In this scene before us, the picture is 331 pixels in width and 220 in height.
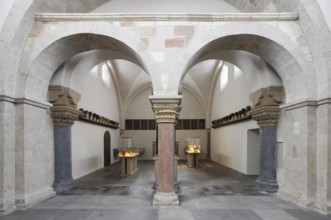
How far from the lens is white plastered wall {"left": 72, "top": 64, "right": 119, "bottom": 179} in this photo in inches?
336

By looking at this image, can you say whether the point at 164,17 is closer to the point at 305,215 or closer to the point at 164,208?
the point at 164,208

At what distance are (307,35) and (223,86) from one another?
8.19 meters

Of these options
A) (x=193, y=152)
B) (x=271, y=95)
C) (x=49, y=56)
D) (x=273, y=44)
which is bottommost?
(x=193, y=152)

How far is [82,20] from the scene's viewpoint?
4895mm

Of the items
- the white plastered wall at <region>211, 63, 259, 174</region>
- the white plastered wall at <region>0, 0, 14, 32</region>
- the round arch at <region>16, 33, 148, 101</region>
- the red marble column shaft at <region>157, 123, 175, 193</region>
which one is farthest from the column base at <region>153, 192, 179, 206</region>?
the white plastered wall at <region>211, 63, 259, 174</region>

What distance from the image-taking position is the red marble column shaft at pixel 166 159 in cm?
489

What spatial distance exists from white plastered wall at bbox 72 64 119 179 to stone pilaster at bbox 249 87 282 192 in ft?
18.8

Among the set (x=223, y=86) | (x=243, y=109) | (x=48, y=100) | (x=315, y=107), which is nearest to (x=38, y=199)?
(x=48, y=100)

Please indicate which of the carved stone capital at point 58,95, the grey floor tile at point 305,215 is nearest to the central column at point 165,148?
the grey floor tile at point 305,215

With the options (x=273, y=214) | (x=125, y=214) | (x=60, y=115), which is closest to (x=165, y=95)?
→ (x=125, y=214)

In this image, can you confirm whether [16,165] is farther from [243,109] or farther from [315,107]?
[243,109]

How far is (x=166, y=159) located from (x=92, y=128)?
6.38 m

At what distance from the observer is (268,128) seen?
6.28m

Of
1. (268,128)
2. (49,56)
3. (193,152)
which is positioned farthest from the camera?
(193,152)
